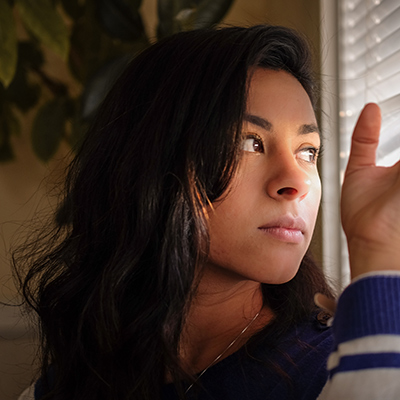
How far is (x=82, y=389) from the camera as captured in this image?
72cm

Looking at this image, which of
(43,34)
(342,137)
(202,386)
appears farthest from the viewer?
(43,34)

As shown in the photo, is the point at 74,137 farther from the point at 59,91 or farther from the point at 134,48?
the point at 134,48

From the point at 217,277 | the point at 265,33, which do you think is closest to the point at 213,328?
the point at 217,277

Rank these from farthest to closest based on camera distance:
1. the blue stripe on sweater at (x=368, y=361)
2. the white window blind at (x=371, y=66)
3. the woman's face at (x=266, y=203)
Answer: the white window blind at (x=371, y=66) < the woman's face at (x=266, y=203) < the blue stripe on sweater at (x=368, y=361)

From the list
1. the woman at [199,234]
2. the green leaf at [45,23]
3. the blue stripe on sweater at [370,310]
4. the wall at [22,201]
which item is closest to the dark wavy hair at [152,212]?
the woman at [199,234]

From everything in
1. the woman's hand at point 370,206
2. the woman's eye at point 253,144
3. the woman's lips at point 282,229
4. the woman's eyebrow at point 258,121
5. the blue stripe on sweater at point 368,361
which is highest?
the woman's eyebrow at point 258,121

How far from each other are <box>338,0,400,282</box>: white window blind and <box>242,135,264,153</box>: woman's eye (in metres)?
0.35

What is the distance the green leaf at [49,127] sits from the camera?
4.57 ft

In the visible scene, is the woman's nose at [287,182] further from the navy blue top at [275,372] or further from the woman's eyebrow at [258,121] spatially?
the navy blue top at [275,372]

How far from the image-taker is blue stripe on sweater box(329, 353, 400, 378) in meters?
0.41

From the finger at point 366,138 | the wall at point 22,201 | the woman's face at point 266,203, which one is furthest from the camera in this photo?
the wall at point 22,201

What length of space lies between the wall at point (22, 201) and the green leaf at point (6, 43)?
0.35 ft

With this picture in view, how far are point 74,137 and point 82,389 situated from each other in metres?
0.83

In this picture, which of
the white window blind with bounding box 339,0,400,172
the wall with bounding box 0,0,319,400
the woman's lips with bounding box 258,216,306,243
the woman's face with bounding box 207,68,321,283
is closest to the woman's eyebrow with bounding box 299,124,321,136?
the woman's face with bounding box 207,68,321,283
